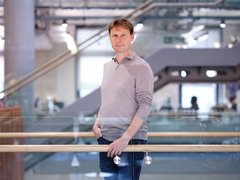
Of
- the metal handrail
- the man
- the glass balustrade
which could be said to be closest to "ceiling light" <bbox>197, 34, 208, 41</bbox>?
the glass balustrade

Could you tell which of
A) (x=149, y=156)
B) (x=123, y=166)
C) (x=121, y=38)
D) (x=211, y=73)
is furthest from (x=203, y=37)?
(x=121, y=38)

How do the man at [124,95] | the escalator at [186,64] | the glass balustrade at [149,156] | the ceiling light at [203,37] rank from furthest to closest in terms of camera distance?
the ceiling light at [203,37]
the escalator at [186,64]
the glass balustrade at [149,156]
the man at [124,95]

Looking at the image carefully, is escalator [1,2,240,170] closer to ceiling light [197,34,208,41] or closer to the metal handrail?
ceiling light [197,34,208,41]

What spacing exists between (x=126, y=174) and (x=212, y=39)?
6535 millimetres

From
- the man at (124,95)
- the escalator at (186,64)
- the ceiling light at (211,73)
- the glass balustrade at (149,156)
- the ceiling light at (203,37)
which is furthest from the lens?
the ceiling light at (203,37)

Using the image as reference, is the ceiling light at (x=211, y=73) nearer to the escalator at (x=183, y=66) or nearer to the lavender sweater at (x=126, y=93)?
the escalator at (x=183, y=66)

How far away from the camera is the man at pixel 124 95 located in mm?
2635

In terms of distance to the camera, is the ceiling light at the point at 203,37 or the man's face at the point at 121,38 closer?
the man's face at the point at 121,38

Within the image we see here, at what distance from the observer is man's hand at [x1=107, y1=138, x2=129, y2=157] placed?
265cm

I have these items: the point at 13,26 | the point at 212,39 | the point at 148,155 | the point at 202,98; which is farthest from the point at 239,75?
the point at 148,155

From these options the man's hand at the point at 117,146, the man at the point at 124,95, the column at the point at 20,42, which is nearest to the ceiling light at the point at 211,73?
the column at the point at 20,42

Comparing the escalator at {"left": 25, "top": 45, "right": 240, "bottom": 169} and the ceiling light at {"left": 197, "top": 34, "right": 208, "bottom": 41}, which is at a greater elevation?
the ceiling light at {"left": 197, "top": 34, "right": 208, "bottom": 41}

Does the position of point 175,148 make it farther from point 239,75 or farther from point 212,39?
point 212,39

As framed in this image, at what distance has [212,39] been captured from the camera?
30.0ft
